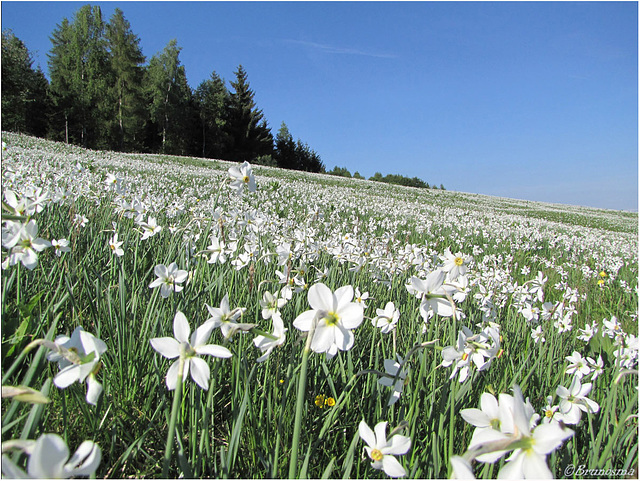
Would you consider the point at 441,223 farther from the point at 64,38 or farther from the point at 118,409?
the point at 64,38

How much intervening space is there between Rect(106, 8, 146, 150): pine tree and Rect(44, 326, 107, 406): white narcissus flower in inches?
2163

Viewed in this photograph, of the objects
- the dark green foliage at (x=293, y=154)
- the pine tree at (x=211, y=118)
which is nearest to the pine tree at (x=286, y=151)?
the dark green foliage at (x=293, y=154)

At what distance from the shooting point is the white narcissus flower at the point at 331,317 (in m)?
0.92

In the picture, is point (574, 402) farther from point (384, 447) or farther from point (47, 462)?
point (47, 462)

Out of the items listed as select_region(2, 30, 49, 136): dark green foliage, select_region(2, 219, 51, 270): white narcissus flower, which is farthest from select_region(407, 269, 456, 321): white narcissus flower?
select_region(2, 30, 49, 136): dark green foliage

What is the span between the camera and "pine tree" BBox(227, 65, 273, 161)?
65375mm

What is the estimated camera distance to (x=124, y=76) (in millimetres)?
45688

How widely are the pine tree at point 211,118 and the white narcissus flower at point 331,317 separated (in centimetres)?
6345

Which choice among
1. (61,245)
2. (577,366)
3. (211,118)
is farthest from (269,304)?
(211,118)

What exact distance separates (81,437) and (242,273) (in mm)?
1708

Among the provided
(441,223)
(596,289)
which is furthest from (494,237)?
(596,289)

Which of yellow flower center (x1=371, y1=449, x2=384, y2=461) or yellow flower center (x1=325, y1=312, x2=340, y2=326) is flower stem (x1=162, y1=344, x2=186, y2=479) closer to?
yellow flower center (x1=325, y1=312, x2=340, y2=326)

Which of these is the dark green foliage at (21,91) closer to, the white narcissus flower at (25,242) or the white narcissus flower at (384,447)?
the white narcissus flower at (25,242)

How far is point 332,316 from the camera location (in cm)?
96
